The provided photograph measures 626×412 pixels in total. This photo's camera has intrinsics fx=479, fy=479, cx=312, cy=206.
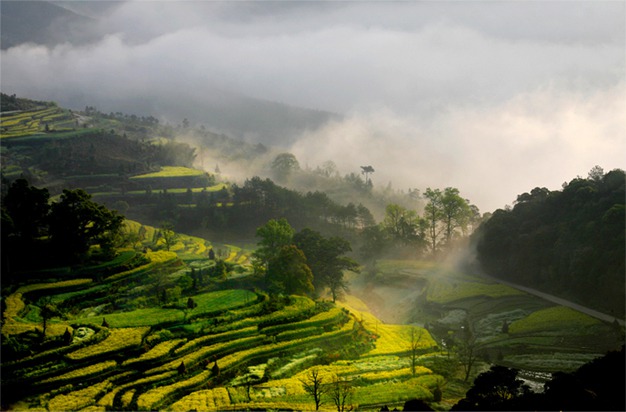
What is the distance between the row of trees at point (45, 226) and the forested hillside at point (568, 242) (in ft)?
136

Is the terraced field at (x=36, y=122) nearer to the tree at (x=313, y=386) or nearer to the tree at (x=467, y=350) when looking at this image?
the tree at (x=313, y=386)

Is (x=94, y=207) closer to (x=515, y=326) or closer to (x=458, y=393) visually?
(x=458, y=393)

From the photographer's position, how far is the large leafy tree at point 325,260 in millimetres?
49656

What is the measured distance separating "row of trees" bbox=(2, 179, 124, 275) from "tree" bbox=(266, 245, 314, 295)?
14.3 m

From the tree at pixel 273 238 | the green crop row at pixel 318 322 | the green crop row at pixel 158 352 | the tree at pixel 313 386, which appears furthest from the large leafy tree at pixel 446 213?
the green crop row at pixel 158 352

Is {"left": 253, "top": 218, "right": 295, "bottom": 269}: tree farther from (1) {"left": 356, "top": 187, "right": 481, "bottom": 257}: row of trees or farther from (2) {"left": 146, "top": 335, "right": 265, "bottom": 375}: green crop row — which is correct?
(1) {"left": 356, "top": 187, "right": 481, "bottom": 257}: row of trees

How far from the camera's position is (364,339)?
38.2 metres

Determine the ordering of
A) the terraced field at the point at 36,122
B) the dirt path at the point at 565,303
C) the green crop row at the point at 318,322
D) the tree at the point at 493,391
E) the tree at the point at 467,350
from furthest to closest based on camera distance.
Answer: the terraced field at the point at 36,122 < the dirt path at the point at 565,303 < the green crop row at the point at 318,322 < the tree at the point at 467,350 < the tree at the point at 493,391

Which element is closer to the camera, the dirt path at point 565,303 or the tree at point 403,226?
the dirt path at point 565,303

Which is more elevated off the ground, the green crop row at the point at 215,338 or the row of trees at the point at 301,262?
the row of trees at the point at 301,262

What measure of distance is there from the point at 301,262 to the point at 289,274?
177 centimetres

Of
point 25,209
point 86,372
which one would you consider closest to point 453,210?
point 25,209

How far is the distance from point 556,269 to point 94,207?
43351 millimetres

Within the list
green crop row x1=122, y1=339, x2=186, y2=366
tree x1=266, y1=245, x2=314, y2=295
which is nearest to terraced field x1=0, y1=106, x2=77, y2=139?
tree x1=266, y1=245, x2=314, y2=295
